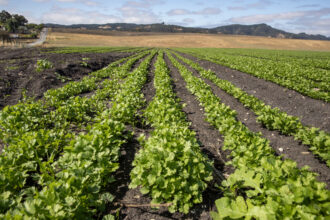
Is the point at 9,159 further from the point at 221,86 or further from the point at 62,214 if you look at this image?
the point at 221,86

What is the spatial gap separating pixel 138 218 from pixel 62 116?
4.54m

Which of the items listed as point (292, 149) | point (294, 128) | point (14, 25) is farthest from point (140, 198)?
point (14, 25)

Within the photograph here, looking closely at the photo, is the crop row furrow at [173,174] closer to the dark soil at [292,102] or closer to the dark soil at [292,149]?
the dark soil at [292,149]

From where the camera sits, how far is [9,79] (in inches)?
407

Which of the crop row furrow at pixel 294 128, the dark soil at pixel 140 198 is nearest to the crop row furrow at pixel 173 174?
the dark soil at pixel 140 198

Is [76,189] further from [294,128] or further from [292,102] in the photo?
[292,102]

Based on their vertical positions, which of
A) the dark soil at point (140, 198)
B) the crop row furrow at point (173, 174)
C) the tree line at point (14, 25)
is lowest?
the dark soil at point (140, 198)

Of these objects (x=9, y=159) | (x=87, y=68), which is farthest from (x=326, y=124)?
(x=87, y=68)

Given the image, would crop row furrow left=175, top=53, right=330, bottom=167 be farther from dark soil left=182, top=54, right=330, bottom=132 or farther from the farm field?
dark soil left=182, top=54, right=330, bottom=132

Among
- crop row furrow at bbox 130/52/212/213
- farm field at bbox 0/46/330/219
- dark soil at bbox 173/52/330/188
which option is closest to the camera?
farm field at bbox 0/46/330/219

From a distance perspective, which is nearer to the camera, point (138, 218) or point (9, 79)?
point (138, 218)

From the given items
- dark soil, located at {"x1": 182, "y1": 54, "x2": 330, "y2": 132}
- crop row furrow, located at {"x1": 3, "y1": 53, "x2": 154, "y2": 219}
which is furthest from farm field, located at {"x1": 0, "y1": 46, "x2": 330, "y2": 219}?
dark soil, located at {"x1": 182, "y1": 54, "x2": 330, "y2": 132}

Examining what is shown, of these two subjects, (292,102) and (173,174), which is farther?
(292,102)

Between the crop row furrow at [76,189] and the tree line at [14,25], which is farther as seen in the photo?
the tree line at [14,25]
